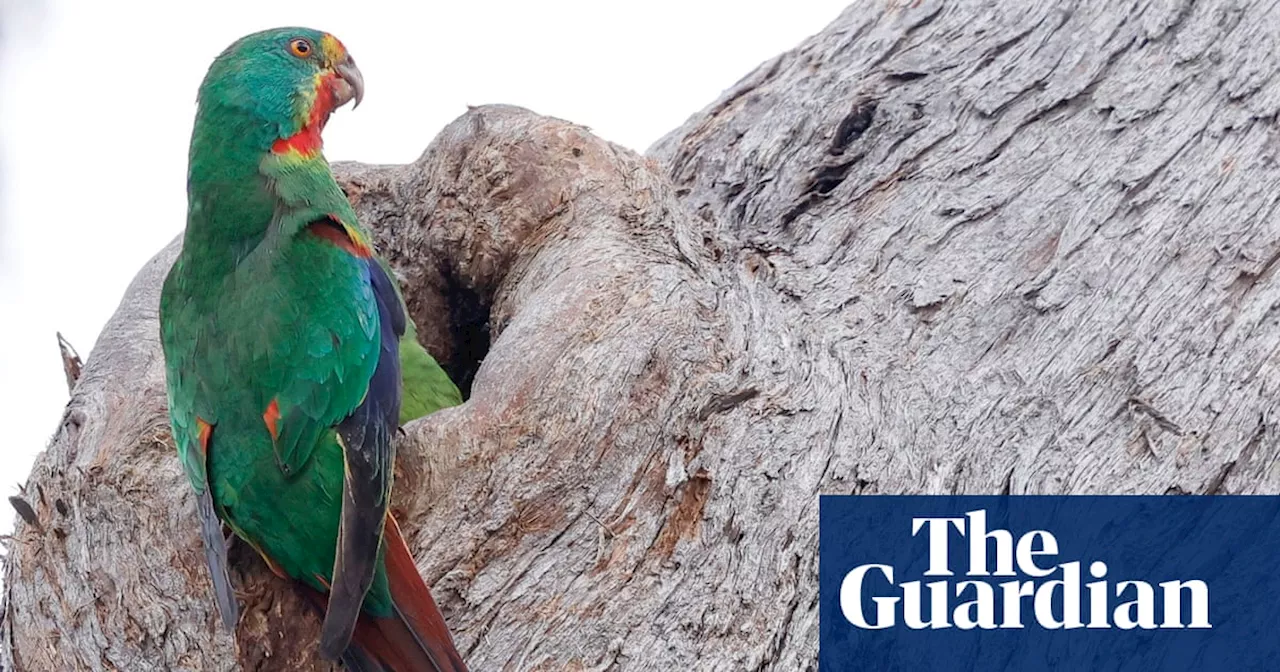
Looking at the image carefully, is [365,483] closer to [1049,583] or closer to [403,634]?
[403,634]

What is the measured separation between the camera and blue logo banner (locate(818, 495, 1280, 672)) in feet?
9.82

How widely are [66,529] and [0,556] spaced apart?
319 millimetres

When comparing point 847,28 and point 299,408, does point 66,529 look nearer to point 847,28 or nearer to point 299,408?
point 299,408

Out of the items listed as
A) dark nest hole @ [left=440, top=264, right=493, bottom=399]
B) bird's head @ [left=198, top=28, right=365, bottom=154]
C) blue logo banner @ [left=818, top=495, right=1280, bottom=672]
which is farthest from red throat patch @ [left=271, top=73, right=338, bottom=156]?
blue logo banner @ [left=818, top=495, right=1280, bottom=672]

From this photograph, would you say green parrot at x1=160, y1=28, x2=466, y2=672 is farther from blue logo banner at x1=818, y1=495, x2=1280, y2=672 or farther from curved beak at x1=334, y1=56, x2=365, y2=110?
blue logo banner at x1=818, y1=495, x2=1280, y2=672

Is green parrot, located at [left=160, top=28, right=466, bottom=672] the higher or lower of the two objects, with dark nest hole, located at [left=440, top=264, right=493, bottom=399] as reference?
lower

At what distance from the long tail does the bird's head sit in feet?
3.44

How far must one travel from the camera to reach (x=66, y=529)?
311 cm

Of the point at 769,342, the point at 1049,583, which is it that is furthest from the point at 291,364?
the point at 1049,583

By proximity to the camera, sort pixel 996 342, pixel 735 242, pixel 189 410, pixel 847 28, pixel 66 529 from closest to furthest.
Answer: pixel 189 410, pixel 66 529, pixel 996 342, pixel 735 242, pixel 847 28

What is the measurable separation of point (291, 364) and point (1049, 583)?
1.81 m

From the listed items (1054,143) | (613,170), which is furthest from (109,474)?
(1054,143)

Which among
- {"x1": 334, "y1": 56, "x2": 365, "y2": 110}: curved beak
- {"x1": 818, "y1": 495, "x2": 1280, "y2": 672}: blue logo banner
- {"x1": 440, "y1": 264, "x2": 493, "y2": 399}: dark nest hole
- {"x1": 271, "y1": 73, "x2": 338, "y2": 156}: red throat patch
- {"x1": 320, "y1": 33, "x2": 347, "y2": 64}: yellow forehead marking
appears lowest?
{"x1": 818, "y1": 495, "x2": 1280, "y2": 672}: blue logo banner

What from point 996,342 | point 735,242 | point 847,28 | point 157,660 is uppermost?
point 847,28
